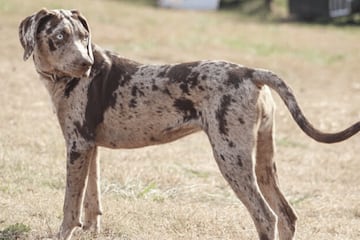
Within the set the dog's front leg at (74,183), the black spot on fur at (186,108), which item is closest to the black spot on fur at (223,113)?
the black spot on fur at (186,108)

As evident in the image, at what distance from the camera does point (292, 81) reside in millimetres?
18859

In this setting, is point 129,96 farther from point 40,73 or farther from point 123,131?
point 40,73

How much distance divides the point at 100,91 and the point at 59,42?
0.51 meters

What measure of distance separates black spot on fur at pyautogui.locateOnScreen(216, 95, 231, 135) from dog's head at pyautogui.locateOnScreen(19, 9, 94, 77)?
107 cm

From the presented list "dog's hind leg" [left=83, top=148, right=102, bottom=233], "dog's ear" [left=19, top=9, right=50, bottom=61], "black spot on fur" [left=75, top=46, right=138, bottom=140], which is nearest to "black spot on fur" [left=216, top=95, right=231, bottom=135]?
"black spot on fur" [left=75, top=46, right=138, bottom=140]

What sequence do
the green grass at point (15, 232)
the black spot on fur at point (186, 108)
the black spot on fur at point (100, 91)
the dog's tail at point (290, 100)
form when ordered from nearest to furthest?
the dog's tail at point (290, 100), the black spot on fur at point (186, 108), the black spot on fur at point (100, 91), the green grass at point (15, 232)

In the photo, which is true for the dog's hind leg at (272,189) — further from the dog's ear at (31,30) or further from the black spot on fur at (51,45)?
the dog's ear at (31,30)

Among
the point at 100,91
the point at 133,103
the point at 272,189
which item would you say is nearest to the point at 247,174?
the point at 272,189

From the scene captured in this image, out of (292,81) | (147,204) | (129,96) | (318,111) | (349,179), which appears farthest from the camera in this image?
(292,81)

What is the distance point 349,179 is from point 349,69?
11792 millimetres

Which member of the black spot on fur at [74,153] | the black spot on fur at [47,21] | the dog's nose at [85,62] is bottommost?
the black spot on fur at [74,153]

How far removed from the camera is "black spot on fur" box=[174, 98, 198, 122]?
6.28m

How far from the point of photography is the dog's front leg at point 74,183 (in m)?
6.67

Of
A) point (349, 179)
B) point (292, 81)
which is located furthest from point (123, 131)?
point (292, 81)
